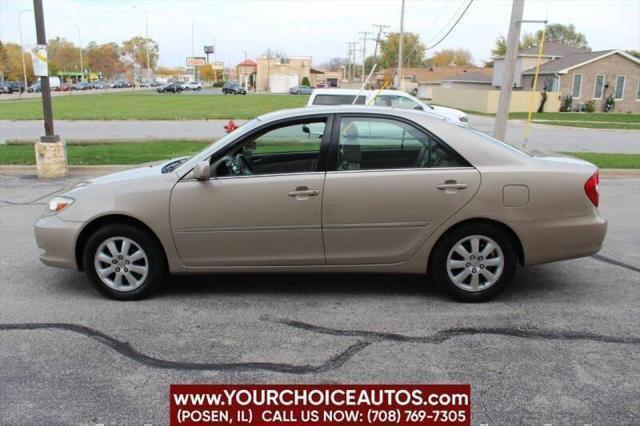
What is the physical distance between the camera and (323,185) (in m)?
4.50

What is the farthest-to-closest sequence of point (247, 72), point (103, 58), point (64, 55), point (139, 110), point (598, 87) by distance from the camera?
point (103, 58)
point (247, 72)
point (64, 55)
point (598, 87)
point (139, 110)

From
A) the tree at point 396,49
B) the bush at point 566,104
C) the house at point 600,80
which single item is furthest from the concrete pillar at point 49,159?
the tree at point 396,49

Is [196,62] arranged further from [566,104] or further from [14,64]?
[566,104]

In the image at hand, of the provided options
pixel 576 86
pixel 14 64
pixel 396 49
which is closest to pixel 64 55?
pixel 14 64

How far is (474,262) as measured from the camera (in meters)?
4.59

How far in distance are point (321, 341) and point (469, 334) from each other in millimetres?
1077

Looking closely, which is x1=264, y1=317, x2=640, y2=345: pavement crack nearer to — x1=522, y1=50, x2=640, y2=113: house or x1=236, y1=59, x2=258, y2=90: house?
x1=522, y1=50, x2=640, y2=113: house

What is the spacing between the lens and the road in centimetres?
1849

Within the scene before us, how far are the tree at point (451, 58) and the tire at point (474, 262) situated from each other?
129966 mm

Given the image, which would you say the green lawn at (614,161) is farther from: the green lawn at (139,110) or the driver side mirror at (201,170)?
the green lawn at (139,110)

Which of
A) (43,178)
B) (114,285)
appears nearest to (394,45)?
(43,178)

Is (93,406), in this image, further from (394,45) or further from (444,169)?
(394,45)

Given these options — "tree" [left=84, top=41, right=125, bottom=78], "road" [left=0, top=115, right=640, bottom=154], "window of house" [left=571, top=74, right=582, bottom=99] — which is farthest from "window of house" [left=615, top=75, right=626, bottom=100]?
"tree" [left=84, top=41, right=125, bottom=78]

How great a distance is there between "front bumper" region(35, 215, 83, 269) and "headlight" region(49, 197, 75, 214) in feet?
0.19
